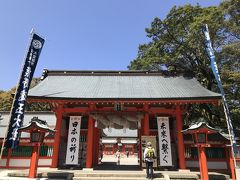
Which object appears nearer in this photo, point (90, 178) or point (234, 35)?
point (90, 178)

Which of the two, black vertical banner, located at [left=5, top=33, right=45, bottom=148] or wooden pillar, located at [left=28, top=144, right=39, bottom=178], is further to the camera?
wooden pillar, located at [left=28, top=144, right=39, bottom=178]

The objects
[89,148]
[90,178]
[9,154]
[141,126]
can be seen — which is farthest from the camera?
[9,154]

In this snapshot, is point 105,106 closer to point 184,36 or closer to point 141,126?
point 141,126

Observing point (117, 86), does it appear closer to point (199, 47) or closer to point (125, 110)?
point (125, 110)

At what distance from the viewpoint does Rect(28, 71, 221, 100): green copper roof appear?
13151 millimetres

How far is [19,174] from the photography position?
11.4 m

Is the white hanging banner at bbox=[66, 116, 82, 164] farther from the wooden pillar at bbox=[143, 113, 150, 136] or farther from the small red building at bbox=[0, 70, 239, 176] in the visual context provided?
the wooden pillar at bbox=[143, 113, 150, 136]

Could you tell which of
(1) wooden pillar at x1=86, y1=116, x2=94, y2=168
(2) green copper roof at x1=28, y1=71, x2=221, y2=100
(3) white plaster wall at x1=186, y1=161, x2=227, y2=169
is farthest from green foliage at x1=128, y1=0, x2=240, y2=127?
(1) wooden pillar at x1=86, y1=116, x2=94, y2=168

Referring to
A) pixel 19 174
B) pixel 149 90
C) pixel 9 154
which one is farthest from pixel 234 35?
pixel 9 154

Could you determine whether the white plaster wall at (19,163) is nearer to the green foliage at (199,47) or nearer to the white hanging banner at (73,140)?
the white hanging banner at (73,140)

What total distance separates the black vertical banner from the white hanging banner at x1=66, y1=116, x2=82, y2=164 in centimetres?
344

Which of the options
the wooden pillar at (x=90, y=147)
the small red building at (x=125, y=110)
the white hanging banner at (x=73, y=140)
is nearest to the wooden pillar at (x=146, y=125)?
the small red building at (x=125, y=110)

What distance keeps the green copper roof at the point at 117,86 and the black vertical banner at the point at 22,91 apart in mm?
1740

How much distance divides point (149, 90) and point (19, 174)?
926cm
